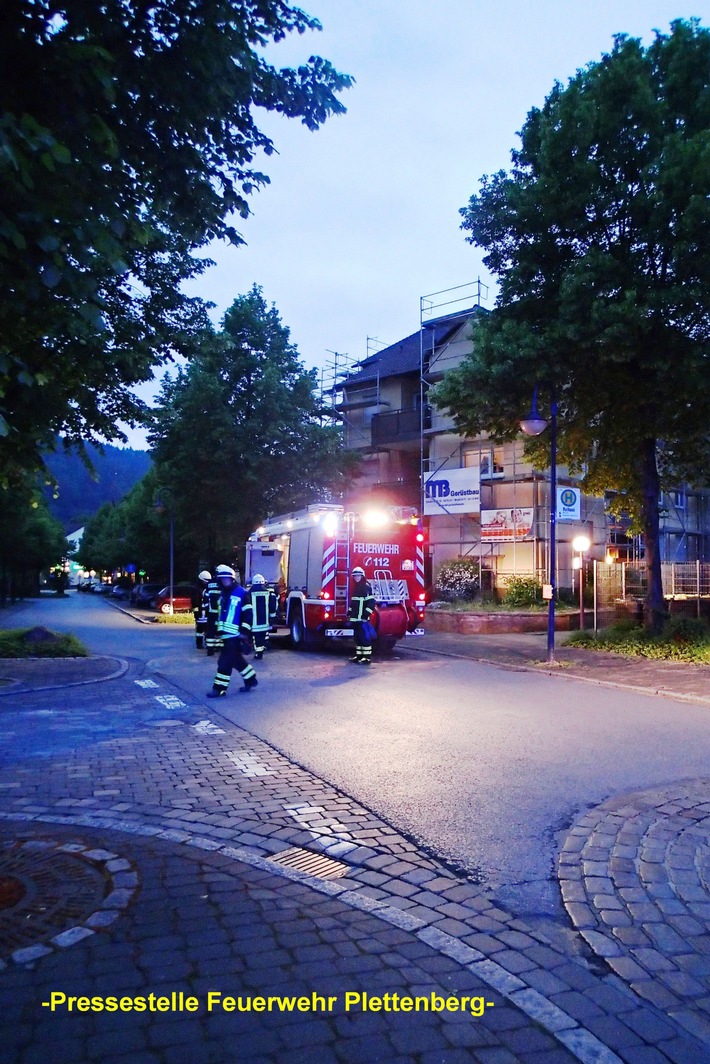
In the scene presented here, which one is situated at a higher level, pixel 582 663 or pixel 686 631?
pixel 686 631

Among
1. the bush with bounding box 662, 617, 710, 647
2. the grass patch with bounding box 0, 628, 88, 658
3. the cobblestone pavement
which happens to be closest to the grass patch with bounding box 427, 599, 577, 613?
the bush with bounding box 662, 617, 710, 647

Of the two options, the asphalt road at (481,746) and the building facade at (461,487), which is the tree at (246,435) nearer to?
the building facade at (461,487)

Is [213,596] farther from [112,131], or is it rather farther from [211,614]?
[112,131]

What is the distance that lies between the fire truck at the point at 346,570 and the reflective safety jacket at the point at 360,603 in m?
1.67

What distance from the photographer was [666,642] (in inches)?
658

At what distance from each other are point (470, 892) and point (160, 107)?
5033 mm

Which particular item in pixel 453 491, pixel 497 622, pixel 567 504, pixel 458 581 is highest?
pixel 453 491

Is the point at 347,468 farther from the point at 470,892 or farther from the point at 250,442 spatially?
the point at 470,892

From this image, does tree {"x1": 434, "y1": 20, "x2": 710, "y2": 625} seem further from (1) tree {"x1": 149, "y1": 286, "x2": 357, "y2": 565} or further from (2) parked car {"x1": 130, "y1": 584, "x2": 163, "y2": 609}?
(2) parked car {"x1": 130, "y1": 584, "x2": 163, "y2": 609}

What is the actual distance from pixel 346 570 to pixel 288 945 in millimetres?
14412

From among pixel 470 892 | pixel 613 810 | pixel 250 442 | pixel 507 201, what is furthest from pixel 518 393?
pixel 250 442

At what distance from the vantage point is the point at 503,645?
19.8 metres

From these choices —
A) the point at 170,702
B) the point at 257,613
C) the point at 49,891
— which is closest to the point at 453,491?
the point at 257,613
